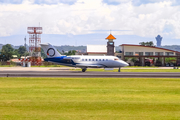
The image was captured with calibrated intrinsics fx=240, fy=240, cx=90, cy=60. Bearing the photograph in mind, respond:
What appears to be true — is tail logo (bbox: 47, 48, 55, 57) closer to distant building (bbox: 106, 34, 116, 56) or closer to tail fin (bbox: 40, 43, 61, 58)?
tail fin (bbox: 40, 43, 61, 58)

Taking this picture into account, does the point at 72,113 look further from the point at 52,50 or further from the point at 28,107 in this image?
the point at 52,50

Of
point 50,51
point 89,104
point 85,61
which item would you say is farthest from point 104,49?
point 89,104

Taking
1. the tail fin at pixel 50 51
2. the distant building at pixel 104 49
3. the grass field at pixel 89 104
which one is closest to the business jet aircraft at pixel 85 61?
the tail fin at pixel 50 51

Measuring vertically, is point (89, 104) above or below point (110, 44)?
below

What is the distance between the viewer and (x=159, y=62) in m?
96.7

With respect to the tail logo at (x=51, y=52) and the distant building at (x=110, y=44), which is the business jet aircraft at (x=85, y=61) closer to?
the tail logo at (x=51, y=52)

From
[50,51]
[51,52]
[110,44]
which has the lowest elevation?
[51,52]

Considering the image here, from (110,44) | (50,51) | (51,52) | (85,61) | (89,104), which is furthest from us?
(110,44)

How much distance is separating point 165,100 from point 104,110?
6260 mm

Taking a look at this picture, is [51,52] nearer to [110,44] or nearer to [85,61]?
[85,61]

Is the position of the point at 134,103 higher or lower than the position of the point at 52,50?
lower

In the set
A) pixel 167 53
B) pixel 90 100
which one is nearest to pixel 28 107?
pixel 90 100

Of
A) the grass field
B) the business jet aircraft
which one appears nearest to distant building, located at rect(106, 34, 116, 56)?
the business jet aircraft

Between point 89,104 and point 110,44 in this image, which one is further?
point 110,44
